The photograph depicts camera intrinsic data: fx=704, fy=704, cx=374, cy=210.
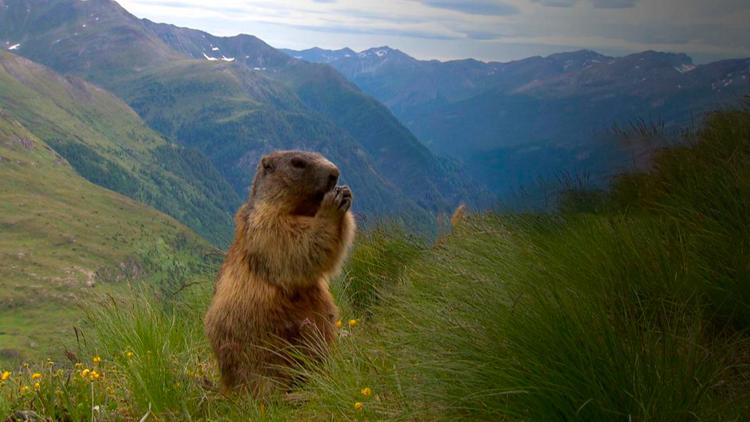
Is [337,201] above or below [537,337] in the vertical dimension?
above

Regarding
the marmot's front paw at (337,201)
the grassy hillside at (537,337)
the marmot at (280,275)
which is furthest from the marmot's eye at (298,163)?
the grassy hillside at (537,337)

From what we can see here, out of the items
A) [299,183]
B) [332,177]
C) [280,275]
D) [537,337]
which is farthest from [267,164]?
[537,337]

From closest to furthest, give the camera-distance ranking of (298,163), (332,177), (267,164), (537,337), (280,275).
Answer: (537,337), (280,275), (332,177), (298,163), (267,164)

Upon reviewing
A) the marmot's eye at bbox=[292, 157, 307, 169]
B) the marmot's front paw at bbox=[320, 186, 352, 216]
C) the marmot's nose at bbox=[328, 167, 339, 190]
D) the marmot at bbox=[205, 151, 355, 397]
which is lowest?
the marmot at bbox=[205, 151, 355, 397]

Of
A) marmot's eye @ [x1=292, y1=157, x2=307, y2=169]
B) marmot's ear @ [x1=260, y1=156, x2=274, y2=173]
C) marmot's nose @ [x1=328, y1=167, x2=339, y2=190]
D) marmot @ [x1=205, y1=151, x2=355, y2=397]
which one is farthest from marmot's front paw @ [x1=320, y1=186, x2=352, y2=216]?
marmot's ear @ [x1=260, y1=156, x2=274, y2=173]

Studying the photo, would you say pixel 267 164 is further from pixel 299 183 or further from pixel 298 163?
pixel 299 183

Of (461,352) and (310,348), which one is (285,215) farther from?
(461,352)

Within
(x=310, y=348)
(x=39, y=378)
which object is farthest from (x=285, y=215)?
(x=39, y=378)

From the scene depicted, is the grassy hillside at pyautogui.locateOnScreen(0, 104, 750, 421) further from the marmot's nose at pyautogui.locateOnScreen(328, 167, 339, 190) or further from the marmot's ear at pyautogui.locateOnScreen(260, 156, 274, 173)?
the marmot's ear at pyautogui.locateOnScreen(260, 156, 274, 173)
